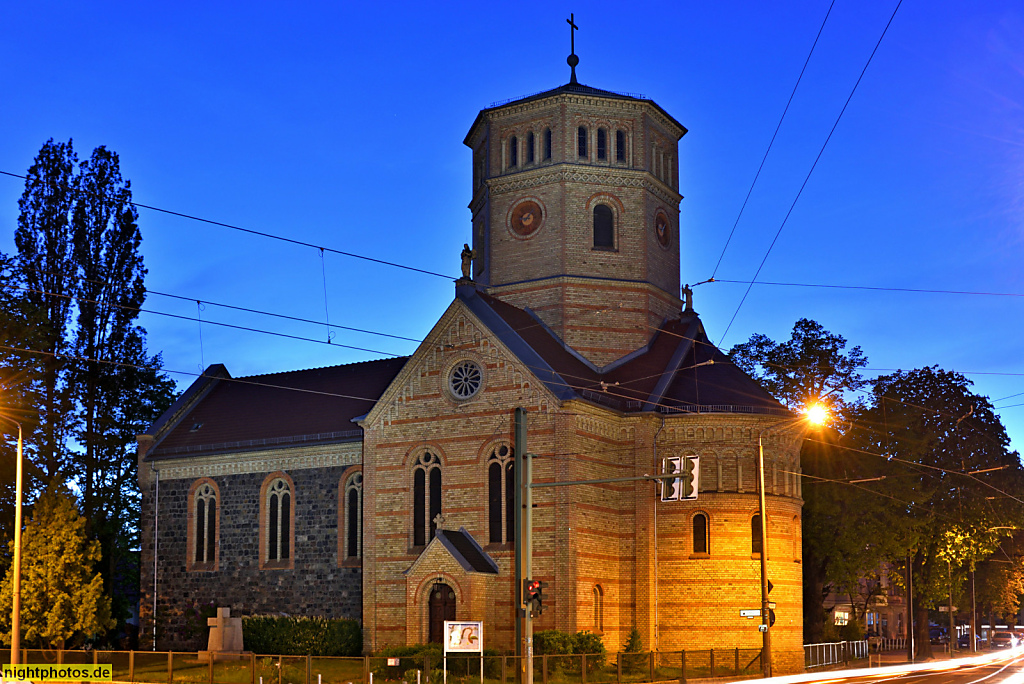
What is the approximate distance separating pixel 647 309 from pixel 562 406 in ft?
27.1

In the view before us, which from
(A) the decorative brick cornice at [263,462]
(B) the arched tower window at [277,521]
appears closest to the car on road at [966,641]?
(A) the decorative brick cornice at [263,462]

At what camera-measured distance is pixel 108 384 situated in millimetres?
51375

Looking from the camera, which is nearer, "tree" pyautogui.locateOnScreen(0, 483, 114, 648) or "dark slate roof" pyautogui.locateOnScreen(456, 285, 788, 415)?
"tree" pyautogui.locateOnScreen(0, 483, 114, 648)

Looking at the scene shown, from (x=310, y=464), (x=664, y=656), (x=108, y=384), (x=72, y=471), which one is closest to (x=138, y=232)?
(x=108, y=384)

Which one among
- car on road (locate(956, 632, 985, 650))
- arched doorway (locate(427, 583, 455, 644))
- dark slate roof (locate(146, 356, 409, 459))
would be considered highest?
dark slate roof (locate(146, 356, 409, 459))

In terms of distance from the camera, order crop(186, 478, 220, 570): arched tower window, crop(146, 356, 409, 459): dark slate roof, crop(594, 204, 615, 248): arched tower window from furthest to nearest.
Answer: crop(186, 478, 220, 570): arched tower window
crop(146, 356, 409, 459): dark slate roof
crop(594, 204, 615, 248): arched tower window

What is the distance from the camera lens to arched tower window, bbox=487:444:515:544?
38.7 metres

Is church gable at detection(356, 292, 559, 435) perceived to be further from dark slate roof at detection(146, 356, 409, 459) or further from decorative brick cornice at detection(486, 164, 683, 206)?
decorative brick cornice at detection(486, 164, 683, 206)

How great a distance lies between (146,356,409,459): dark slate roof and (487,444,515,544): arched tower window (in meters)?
7.20

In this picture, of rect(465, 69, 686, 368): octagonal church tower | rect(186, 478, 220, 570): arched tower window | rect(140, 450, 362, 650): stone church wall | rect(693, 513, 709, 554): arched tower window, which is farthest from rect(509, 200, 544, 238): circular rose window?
rect(186, 478, 220, 570): arched tower window

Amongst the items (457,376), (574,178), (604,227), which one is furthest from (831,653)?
(574,178)

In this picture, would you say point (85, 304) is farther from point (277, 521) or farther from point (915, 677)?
point (915, 677)

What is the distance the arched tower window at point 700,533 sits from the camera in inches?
1563

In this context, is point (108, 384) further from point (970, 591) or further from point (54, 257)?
point (970, 591)
